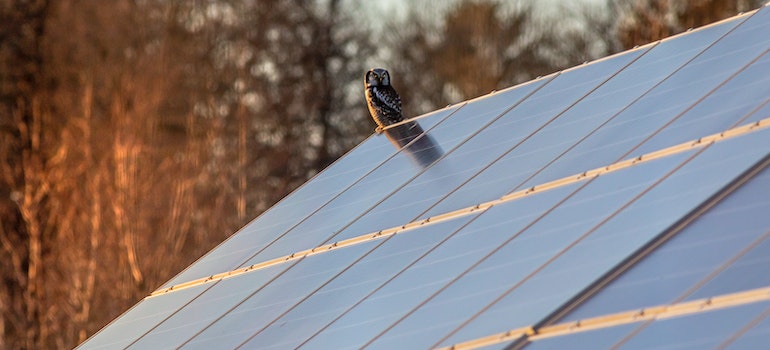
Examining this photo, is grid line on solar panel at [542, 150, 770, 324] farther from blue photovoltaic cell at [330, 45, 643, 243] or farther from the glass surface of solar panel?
blue photovoltaic cell at [330, 45, 643, 243]

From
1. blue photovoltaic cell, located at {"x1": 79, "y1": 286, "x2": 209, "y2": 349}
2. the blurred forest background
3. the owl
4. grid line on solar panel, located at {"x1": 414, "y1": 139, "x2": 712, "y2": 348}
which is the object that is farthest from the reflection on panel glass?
the blurred forest background

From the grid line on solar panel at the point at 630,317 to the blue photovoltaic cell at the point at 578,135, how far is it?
199cm

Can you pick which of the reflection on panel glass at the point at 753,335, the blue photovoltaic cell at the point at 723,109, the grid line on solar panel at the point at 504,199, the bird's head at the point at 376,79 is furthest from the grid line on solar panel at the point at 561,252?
the bird's head at the point at 376,79

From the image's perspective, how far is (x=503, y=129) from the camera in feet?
38.4

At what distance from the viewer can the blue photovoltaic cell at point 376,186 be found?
11.7 meters

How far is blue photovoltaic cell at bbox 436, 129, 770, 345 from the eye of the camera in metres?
8.02

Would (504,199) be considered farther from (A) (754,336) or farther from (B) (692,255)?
(A) (754,336)

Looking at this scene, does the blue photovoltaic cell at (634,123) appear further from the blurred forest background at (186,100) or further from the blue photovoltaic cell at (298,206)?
the blurred forest background at (186,100)

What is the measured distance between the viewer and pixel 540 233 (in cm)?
905

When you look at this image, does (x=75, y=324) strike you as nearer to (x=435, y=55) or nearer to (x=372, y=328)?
(x=435, y=55)

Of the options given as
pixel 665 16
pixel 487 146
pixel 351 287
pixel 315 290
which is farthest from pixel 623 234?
pixel 665 16

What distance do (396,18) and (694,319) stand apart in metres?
45.8

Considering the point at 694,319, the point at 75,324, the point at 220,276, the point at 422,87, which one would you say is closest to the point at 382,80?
the point at 220,276

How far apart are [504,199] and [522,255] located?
122cm
